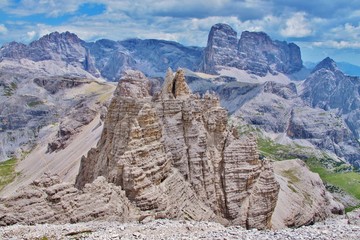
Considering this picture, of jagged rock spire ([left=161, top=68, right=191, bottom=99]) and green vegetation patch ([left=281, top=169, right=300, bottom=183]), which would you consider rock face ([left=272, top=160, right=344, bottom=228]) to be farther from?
jagged rock spire ([left=161, top=68, right=191, bottom=99])

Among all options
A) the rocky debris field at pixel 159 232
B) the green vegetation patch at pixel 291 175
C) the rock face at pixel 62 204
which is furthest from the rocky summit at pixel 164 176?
the green vegetation patch at pixel 291 175

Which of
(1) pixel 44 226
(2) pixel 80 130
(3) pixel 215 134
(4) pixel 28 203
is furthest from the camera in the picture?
(2) pixel 80 130

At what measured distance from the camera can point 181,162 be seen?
199 ft

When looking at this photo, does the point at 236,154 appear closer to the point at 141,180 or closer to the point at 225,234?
the point at 141,180

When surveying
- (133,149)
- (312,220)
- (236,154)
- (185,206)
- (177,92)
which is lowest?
(312,220)

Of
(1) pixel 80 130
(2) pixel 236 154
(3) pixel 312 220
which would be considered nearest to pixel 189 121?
(2) pixel 236 154

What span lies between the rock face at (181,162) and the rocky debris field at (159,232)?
411 inches

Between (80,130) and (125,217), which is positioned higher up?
(125,217)

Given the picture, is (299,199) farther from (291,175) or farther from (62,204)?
(62,204)

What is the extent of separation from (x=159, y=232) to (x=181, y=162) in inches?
906

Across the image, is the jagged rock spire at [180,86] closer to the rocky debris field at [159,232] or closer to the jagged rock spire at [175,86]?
the jagged rock spire at [175,86]

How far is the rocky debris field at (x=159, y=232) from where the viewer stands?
35812 millimetres

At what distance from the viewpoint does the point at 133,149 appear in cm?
5303

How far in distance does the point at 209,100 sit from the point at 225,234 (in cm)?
3757
